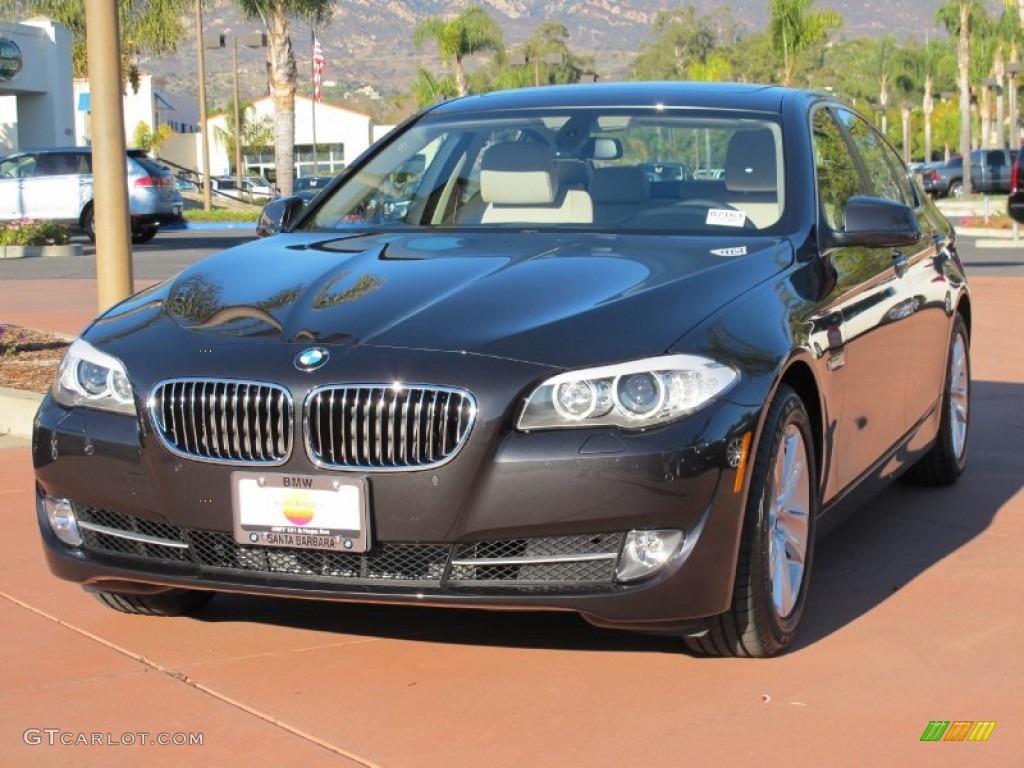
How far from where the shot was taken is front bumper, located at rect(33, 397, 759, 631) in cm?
405

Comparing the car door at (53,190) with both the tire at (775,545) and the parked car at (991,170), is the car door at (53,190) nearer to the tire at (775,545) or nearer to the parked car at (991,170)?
the tire at (775,545)

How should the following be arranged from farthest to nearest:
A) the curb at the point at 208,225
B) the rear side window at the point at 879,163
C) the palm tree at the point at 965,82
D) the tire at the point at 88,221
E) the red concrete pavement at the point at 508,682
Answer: the palm tree at the point at 965,82 < the curb at the point at 208,225 < the tire at the point at 88,221 < the rear side window at the point at 879,163 < the red concrete pavement at the point at 508,682

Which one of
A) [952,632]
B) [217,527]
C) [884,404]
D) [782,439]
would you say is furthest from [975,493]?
[217,527]

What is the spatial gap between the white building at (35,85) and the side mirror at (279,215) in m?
32.7

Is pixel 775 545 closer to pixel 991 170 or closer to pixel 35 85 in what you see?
pixel 35 85

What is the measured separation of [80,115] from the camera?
6194 centimetres

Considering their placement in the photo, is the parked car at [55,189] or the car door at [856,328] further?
the parked car at [55,189]

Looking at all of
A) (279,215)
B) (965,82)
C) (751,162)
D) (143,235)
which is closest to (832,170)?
(751,162)

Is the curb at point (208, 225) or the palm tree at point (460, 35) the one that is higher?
the palm tree at point (460, 35)

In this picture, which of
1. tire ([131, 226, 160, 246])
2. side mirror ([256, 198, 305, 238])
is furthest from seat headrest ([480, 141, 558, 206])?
tire ([131, 226, 160, 246])

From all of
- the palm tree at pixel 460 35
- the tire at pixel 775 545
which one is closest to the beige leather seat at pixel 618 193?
the tire at pixel 775 545

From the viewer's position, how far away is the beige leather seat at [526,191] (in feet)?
18.1

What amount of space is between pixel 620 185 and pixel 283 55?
119 ft

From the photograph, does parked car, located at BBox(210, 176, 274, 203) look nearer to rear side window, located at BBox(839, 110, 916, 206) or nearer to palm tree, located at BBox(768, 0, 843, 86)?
palm tree, located at BBox(768, 0, 843, 86)
